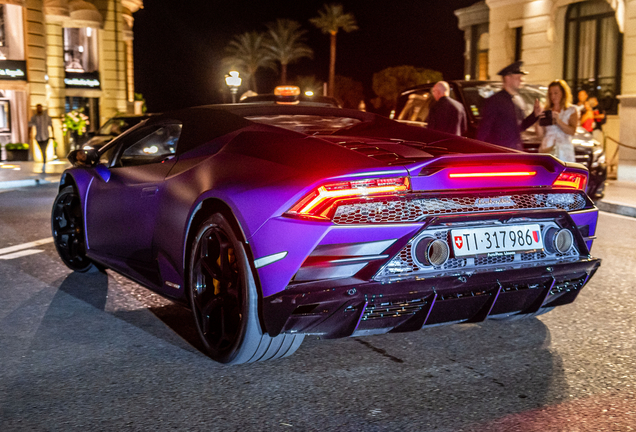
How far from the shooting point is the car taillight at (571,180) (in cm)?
403

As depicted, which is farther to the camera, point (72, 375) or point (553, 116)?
point (553, 116)

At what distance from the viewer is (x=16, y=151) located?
2689cm

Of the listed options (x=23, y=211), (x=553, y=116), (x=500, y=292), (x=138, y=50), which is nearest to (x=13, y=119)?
(x=23, y=211)

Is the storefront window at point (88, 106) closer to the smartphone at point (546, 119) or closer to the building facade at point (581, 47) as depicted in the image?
the building facade at point (581, 47)

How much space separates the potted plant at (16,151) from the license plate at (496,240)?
25782 mm

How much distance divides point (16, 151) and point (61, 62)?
7547 millimetres

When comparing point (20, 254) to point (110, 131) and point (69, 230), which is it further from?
point (110, 131)

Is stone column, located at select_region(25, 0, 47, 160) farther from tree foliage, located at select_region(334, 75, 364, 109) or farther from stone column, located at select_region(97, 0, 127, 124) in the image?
tree foliage, located at select_region(334, 75, 364, 109)

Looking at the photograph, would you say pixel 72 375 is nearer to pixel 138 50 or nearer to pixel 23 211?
pixel 23 211

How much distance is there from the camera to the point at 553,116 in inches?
354

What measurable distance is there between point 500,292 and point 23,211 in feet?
30.3

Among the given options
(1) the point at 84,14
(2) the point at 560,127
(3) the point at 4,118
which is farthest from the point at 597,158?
(1) the point at 84,14

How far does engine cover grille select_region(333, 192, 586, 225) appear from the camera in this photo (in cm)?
346

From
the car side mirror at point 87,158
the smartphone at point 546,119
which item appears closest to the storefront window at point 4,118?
the smartphone at point 546,119
